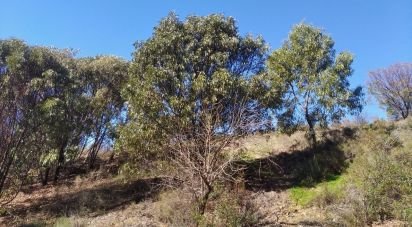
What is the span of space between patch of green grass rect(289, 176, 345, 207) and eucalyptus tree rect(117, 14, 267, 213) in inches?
145

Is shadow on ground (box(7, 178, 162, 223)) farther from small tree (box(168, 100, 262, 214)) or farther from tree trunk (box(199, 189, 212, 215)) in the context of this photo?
tree trunk (box(199, 189, 212, 215))

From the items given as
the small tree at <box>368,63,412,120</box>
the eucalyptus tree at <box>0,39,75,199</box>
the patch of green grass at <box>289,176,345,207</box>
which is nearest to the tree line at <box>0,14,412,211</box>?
the eucalyptus tree at <box>0,39,75,199</box>

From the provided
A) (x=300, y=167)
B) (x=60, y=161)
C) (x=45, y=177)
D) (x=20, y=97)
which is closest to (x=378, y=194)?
(x=300, y=167)

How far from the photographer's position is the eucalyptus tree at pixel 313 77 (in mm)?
19547

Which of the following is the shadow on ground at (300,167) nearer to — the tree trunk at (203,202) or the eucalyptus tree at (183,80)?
the eucalyptus tree at (183,80)

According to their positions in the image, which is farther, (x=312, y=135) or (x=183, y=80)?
(x=312, y=135)

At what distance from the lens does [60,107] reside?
17.3 metres

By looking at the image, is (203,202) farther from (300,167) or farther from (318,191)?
(300,167)

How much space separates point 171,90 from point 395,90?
1845 centimetres

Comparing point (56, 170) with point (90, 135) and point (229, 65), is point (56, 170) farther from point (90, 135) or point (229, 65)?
point (229, 65)

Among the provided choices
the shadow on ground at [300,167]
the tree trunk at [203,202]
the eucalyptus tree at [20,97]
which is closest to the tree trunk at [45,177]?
the eucalyptus tree at [20,97]

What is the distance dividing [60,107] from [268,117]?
846 cm

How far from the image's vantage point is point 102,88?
Answer: 2203 cm

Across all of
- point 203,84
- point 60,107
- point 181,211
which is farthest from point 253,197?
point 60,107
